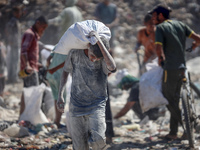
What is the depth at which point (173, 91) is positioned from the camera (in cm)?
435

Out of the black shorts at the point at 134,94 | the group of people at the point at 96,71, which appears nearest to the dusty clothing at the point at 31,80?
the group of people at the point at 96,71

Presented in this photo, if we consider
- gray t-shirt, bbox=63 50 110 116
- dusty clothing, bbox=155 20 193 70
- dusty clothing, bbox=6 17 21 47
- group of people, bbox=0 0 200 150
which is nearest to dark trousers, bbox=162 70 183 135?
group of people, bbox=0 0 200 150

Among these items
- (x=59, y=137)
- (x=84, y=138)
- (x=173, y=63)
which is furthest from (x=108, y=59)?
(x=59, y=137)

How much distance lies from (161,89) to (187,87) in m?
0.53

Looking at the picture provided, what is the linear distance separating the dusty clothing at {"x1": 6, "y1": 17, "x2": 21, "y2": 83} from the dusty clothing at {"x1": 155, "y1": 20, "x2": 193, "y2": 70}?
5098 millimetres

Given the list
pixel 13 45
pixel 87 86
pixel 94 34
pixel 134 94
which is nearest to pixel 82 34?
pixel 94 34

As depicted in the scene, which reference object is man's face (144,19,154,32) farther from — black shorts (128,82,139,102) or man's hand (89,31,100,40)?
man's hand (89,31,100,40)

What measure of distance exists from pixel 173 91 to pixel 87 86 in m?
1.97

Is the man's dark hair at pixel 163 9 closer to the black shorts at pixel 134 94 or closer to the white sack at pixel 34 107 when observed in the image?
the black shorts at pixel 134 94

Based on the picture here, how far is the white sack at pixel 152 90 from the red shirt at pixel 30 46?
1803 mm

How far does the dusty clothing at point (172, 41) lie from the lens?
4250mm

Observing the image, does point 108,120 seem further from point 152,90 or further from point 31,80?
point 31,80

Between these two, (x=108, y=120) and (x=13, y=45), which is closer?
(x=108, y=120)

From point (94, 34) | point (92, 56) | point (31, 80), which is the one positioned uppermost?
point (94, 34)
